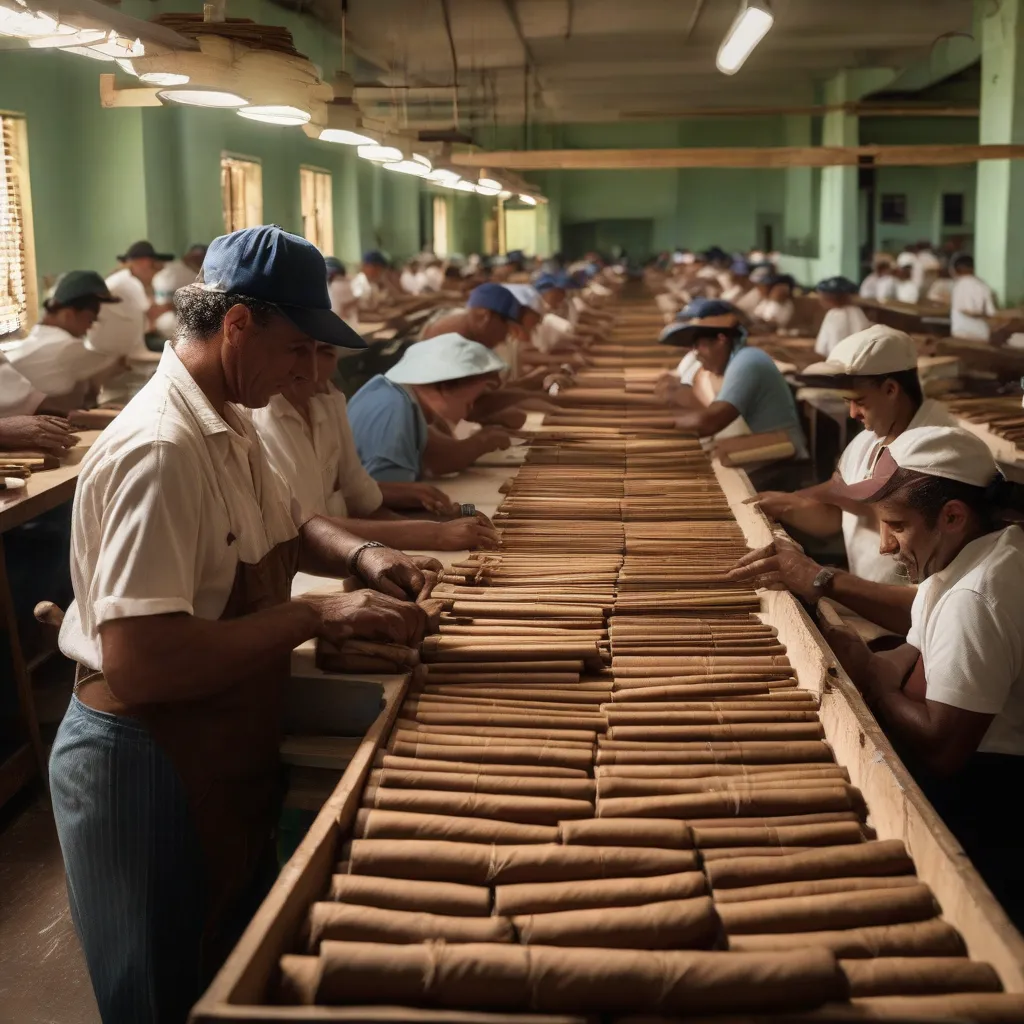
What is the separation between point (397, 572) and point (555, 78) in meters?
17.2

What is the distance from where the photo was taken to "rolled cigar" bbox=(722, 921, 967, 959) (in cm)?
168

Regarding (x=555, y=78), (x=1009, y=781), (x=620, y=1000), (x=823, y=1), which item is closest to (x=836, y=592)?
(x=1009, y=781)

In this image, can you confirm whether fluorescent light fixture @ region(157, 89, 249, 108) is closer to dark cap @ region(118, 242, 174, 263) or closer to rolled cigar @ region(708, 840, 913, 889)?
rolled cigar @ region(708, 840, 913, 889)

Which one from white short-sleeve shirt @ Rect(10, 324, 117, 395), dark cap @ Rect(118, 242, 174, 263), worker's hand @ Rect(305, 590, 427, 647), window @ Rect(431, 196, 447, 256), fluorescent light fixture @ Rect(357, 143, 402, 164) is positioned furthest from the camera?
window @ Rect(431, 196, 447, 256)

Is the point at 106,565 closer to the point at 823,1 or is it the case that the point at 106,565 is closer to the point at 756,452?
the point at 756,452

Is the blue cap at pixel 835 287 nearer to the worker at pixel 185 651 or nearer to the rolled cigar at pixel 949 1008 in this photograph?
the worker at pixel 185 651

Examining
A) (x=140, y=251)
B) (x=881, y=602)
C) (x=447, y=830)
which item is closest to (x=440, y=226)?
(x=140, y=251)

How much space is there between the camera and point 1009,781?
2.85 meters

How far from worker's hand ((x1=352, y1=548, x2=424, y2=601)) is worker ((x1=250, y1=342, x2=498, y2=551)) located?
559 mm

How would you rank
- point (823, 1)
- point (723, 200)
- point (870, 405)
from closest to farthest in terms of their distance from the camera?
point (870, 405)
point (823, 1)
point (723, 200)

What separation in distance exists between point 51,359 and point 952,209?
22.3 metres

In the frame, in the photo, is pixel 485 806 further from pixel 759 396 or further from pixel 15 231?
pixel 15 231

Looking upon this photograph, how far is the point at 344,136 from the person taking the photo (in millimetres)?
5961

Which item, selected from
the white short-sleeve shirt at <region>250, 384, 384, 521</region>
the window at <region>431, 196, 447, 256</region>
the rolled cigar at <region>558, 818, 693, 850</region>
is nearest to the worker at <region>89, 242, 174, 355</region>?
the white short-sleeve shirt at <region>250, 384, 384, 521</region>
